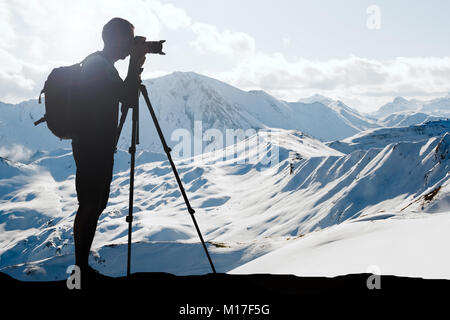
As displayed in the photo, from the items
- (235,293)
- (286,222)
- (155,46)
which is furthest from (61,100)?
(286,222)

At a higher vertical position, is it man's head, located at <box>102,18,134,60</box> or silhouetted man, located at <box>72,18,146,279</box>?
man's head, located at <box>102,18,134,60</box>

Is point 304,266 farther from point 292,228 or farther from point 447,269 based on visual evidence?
point 292,228

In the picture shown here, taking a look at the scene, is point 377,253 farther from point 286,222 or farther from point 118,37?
point 286,222

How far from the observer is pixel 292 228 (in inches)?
3514

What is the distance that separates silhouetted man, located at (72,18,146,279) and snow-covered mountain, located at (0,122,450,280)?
3.63m

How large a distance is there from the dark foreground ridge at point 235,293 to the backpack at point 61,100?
1797 millimetres

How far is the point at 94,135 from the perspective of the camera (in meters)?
4.13

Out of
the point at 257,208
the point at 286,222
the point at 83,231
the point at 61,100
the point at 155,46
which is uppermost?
the point at 155,46

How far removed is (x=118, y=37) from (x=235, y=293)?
3343 millimetres

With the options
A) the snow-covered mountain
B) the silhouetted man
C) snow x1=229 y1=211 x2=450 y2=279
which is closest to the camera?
the silhouetted man

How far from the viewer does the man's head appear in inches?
173

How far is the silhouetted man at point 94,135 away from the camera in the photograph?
4133 millimetres

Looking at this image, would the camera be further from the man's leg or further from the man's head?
the man's leg

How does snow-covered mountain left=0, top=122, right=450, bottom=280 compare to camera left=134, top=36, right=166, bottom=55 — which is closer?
camera left=134, top=36, right=166, bottom=55
